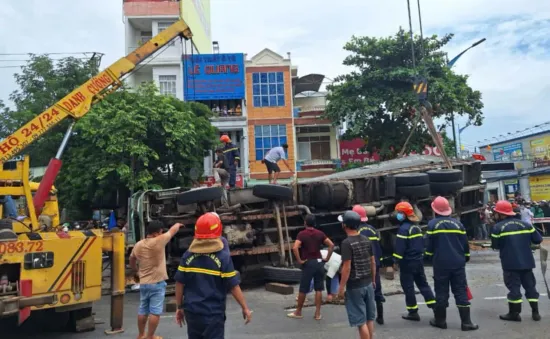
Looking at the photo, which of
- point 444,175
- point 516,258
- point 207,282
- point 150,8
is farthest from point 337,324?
point 150,8

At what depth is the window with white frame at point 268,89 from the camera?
25500mm

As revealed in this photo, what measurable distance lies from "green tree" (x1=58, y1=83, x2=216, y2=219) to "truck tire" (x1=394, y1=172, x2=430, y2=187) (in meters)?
8.29

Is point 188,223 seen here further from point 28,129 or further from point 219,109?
point 219,109

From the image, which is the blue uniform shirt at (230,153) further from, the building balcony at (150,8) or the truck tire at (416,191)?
the building balcony at (150,8)

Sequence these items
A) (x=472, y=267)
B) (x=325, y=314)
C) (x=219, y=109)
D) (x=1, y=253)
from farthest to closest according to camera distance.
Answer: (x=219, y=109)
(x=472, y=267)
(x=325, y=314)
(x=1, y=253)

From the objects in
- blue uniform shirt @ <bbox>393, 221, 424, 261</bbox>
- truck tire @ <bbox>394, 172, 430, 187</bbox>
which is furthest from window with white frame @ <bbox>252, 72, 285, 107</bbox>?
blue uniform shirt @ <bbox>393, 221, 424, 261</bbox>

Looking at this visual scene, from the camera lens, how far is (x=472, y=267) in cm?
1087

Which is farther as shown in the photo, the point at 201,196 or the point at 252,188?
the point at 252,188

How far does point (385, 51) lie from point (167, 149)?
39.6ft

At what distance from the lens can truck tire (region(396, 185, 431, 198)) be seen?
10.0 meters

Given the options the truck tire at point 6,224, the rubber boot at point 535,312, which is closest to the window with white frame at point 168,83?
the truck tire at point 6,224

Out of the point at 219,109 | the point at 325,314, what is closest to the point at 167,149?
the point at 219,109

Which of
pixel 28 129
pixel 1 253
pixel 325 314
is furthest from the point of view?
pixel 28 129

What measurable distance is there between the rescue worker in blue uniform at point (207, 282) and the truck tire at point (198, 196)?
4986 millimetres
